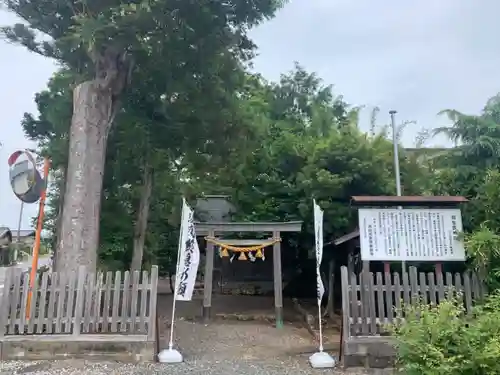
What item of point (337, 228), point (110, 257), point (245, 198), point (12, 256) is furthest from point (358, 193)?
point (12, 256)

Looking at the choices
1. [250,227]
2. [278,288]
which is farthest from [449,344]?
[250,227]

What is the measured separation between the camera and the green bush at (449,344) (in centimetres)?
382

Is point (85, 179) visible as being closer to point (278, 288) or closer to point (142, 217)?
point (142, 217)

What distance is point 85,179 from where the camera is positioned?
7.61 m

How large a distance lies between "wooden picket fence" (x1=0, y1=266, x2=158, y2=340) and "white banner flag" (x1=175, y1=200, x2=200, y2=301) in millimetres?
673

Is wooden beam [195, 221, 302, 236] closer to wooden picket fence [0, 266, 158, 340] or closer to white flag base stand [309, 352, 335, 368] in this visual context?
wooden picket fence [0, 266, 158, 340]

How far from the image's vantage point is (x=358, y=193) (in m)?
11.1

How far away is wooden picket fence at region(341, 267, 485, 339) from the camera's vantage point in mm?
5875

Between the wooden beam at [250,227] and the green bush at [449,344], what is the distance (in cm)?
589

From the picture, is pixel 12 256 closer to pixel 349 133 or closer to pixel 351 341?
pixel 349 133

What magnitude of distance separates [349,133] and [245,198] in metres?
3.58

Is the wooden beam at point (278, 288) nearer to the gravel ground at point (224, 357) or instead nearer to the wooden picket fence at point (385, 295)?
the gravel ground at point (224, 357)

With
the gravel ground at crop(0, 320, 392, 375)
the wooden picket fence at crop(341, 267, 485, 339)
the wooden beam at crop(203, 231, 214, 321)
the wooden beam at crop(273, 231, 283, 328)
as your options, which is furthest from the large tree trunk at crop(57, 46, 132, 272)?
the wooden picket fence at crop(341, 267, 485, 339)

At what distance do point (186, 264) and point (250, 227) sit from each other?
147 inches
